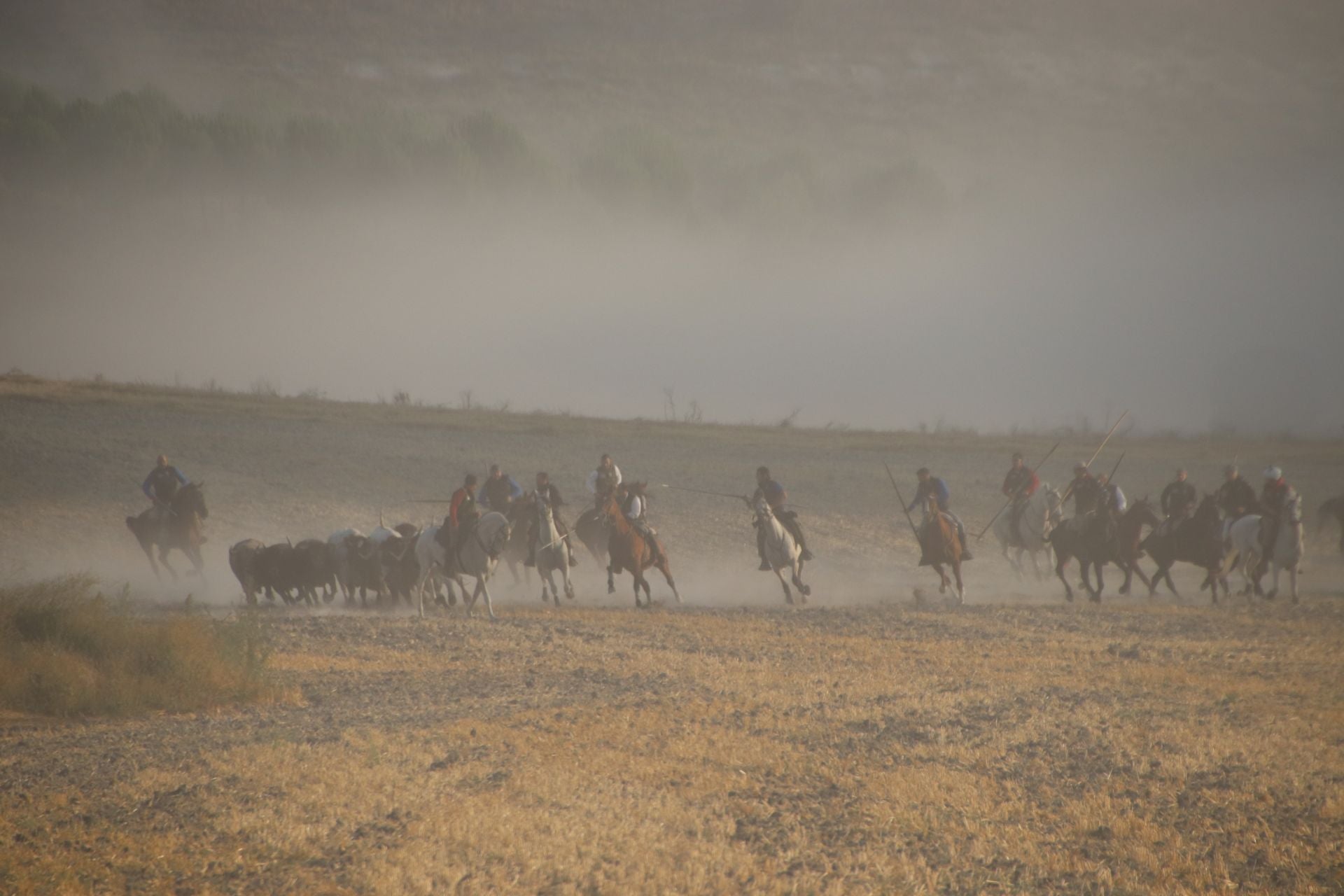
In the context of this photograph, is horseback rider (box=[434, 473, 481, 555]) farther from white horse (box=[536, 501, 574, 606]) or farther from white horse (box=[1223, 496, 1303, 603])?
white horse (box=[1223, 496, 1303, 603])

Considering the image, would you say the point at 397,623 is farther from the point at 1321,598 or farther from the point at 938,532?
the point at 1321,598

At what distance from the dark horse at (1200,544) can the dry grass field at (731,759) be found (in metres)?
0.74

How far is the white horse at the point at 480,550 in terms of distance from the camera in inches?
768

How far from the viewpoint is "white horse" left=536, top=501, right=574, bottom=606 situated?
21391 mm

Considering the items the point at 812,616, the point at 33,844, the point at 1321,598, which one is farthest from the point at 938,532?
the point at 33,844

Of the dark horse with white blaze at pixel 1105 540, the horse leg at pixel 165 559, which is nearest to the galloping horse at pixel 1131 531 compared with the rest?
the dark horse with white blaze at pixel 1105 540

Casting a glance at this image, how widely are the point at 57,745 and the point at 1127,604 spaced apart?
59.5 feet

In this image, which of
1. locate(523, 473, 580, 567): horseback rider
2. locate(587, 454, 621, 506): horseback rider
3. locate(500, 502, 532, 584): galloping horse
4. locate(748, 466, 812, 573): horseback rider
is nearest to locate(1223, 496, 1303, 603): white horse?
locate(748, 466, 812, 573): horseback rider

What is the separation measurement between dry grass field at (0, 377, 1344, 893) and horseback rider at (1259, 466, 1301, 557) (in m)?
1.52

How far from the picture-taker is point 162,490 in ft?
82.8

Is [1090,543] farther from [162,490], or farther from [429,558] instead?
[162,490]

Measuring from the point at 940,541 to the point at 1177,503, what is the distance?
493 centimetres

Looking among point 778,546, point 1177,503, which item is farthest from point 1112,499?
point 778,546

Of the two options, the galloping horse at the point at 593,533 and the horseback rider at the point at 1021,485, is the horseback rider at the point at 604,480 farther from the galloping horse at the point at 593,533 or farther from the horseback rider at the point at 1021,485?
the horseback rider at the point at 1021,485
